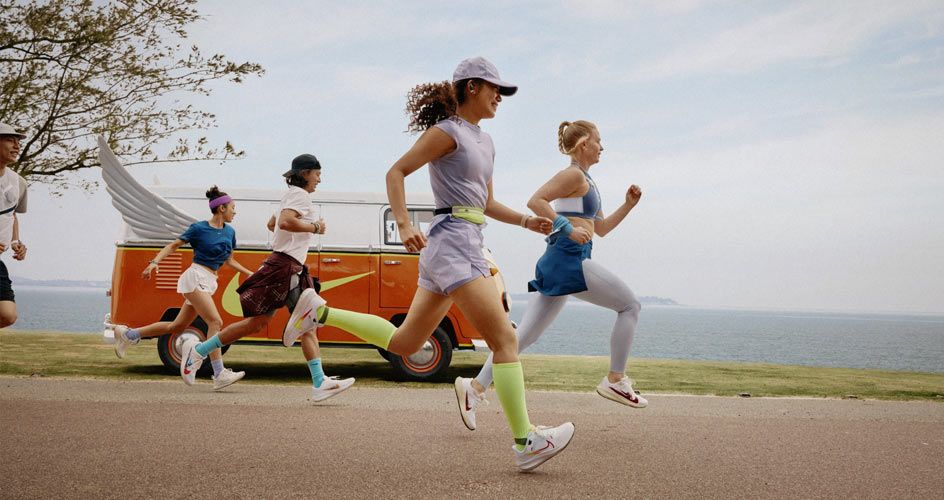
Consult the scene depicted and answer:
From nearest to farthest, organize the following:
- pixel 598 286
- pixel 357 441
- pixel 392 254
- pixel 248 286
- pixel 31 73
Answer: pixel 357 441, pixel 598 286, pixel 248 286, pixel 392 254, pixel 31 73

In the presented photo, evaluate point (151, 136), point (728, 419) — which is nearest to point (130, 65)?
point (151, 136)

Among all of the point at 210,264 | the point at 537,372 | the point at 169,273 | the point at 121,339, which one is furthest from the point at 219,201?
the point at 537,372

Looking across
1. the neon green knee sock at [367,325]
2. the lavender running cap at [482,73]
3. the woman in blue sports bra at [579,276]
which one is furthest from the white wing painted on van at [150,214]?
the lavender running cap at [482,73]

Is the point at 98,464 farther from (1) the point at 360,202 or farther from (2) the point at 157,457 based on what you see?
(1) the point at 360,202

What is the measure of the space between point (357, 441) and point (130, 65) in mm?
10967

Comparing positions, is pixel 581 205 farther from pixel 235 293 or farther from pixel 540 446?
pixel 235 293

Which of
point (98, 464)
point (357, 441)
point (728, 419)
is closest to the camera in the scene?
point (98, 464)

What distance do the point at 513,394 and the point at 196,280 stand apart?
480cm

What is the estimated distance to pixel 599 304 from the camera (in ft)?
18.2

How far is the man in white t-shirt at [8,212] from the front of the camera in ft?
18.5

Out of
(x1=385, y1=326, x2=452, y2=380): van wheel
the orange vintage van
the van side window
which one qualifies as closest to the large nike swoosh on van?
the orange vintage van

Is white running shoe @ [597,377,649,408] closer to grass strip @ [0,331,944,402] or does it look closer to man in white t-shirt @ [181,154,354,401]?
man in white t-shirt @ [181,154,354,401]

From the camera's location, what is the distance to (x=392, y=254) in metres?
9.88

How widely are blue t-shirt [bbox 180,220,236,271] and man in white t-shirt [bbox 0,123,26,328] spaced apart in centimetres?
229
